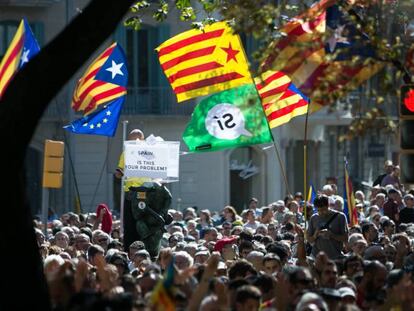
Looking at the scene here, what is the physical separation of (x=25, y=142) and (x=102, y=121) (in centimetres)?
1179

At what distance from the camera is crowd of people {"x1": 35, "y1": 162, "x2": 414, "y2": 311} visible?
40.2 feet

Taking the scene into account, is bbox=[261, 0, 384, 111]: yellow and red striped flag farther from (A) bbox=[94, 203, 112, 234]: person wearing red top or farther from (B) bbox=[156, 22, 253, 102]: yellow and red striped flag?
(A) bbox=[94, 203, 112, 234]: person wearing red top

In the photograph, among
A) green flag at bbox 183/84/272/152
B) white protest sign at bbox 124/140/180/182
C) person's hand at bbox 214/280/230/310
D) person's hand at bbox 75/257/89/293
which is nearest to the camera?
person's hand at bbox 214/280/230/310

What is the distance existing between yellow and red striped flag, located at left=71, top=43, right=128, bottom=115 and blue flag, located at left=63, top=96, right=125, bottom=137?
260 millimetres

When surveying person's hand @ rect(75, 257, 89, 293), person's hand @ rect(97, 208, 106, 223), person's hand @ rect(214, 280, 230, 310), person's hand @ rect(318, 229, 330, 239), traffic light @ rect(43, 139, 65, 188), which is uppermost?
traffic light @ rect(43, 139, 65, 188)

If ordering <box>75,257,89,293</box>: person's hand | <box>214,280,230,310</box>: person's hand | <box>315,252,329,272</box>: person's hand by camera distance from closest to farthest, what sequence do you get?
<box>214,280,230,310</box>: person's hand < <box>75,257,89,293</box>: person's hand < <box>315,252,329,272</box>: person's hand

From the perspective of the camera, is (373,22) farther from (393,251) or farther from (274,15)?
(393,251)

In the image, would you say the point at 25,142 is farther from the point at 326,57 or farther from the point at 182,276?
the point at 326,57

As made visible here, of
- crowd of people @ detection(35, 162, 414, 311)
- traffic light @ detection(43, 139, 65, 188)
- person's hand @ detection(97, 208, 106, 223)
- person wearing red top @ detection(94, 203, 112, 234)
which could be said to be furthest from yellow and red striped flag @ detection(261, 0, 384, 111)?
person's hand @ detection(97, 208, 106, 223)

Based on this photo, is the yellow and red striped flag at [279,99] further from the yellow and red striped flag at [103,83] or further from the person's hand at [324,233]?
the yellow and red striped flag at [103,83]

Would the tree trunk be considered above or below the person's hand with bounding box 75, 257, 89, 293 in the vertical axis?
above

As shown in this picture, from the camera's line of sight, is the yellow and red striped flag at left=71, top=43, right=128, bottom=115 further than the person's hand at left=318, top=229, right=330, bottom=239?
Yes

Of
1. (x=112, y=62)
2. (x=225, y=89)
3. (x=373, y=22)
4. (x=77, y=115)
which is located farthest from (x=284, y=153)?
(x=373, y=22)

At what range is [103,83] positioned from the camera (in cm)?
2481
